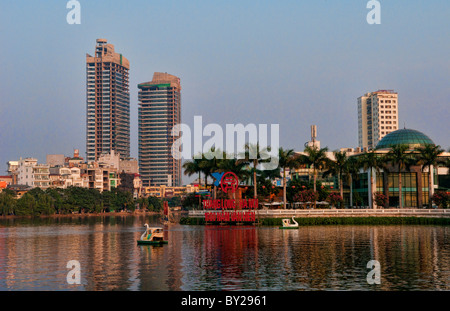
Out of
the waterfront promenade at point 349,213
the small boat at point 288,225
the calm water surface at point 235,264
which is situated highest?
the waterfront promenade at point 349,213

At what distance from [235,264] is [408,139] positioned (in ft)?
365

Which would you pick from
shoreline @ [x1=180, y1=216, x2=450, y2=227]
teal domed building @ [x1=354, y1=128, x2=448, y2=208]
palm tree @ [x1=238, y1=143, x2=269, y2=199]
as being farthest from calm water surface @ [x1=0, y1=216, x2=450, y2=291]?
teal domed building @ [x1=354, y1=128, x2=448, y2=208]

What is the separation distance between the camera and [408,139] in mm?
145375

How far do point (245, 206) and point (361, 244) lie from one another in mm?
51837

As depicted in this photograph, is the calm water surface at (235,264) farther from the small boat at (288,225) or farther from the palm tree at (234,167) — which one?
the palm tree at (234,167)

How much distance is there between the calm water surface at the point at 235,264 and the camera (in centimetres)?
3631

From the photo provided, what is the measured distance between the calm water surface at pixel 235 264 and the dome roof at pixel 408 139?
7771cm

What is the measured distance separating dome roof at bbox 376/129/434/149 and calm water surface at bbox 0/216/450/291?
7771 cm

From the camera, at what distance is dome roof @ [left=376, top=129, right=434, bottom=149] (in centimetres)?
14375

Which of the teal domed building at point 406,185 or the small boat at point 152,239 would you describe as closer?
the small boat at point 152,239

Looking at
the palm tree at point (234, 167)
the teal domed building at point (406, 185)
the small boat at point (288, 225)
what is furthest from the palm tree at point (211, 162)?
the teal domed building at point (406, 185)

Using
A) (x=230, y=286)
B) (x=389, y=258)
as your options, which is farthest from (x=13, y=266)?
(x=389, y=258)

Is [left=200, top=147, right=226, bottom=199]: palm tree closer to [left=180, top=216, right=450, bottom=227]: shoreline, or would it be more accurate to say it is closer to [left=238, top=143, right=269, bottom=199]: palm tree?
[left=238, top=143, right=269, bottom=199]: palm tree
